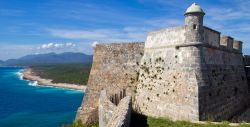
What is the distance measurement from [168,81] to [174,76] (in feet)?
2.48

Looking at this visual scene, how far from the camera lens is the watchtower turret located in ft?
59.0

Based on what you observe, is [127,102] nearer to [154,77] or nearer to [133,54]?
[154,77]

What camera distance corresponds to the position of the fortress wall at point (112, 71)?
84.4 feet

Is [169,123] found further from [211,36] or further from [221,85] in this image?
[211,36]

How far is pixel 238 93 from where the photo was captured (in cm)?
2494

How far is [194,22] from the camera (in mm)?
18078

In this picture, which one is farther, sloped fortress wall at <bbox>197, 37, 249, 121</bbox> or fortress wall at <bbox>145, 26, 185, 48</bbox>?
fortress wall at <bbox>145, 26, 185, 48</bbox>

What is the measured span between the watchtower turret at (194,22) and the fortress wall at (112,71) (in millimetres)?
6908

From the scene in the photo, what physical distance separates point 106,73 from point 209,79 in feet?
35.1

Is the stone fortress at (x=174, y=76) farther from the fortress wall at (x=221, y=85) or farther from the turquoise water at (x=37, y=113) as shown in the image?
the turquoise water at (x=37, y=113)

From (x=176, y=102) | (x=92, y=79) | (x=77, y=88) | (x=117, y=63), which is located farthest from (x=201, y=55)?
(x=77, y=88)

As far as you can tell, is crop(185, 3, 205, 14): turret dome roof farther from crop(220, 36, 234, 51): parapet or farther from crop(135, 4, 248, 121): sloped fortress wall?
crop(220, 36, 234, 51): parapet

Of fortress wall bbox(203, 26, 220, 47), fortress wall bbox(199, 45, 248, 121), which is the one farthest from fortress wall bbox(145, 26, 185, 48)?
fortress wall bbox(199, 45, 248, 121)

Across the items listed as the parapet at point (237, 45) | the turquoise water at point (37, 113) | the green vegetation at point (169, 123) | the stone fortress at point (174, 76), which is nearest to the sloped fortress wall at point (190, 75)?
the stone fortress at point (174, 76)
